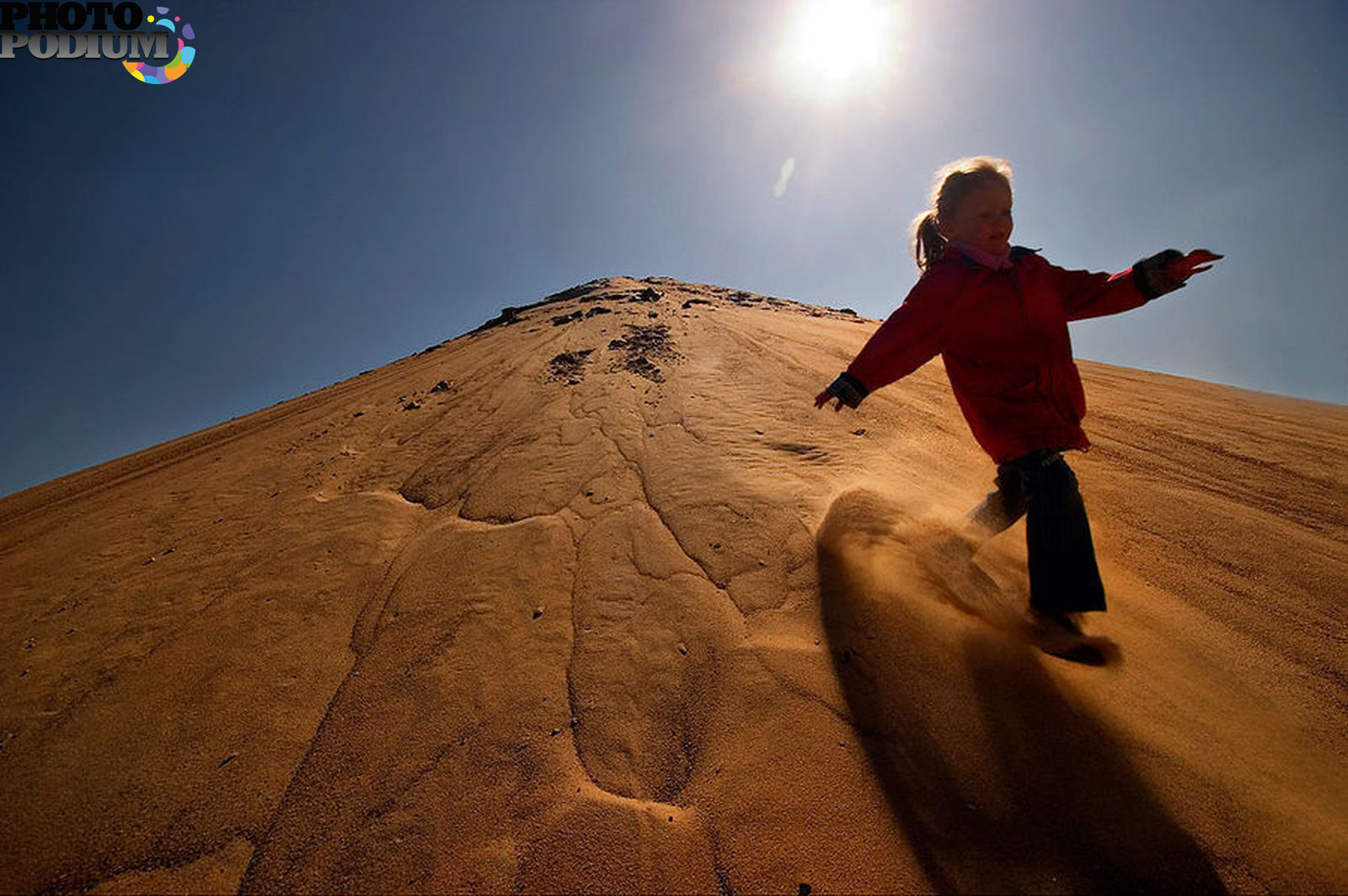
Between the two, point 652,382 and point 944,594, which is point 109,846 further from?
point 652,382

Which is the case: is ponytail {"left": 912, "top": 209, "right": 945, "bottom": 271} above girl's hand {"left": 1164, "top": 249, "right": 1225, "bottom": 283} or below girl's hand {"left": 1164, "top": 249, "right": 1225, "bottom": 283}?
above

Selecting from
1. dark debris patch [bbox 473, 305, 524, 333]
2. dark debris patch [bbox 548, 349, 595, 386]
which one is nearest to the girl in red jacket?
dark debris patch [bbox 548, 349, 595, 386]

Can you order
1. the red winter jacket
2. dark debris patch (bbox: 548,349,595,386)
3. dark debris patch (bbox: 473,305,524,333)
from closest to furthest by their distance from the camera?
1. the red winter jacket
2. dark debris patch (bbox: 548,349,595,386)
3. dark debris patch (bbox: 473,305,524,333)

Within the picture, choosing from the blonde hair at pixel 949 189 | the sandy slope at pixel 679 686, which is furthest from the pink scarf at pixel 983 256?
the sandy slope at pixel 679 686

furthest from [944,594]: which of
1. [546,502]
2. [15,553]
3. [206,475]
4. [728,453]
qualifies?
[15,553]

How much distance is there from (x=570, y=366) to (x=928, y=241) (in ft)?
12.2

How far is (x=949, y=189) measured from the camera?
1835 millimetres

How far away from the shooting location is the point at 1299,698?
1.36 meters

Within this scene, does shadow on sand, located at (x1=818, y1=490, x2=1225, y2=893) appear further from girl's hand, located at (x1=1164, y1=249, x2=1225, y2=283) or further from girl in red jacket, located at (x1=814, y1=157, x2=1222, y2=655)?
girl's hand, located at (x1=1164, y1=249, x2=1225, y2=283)

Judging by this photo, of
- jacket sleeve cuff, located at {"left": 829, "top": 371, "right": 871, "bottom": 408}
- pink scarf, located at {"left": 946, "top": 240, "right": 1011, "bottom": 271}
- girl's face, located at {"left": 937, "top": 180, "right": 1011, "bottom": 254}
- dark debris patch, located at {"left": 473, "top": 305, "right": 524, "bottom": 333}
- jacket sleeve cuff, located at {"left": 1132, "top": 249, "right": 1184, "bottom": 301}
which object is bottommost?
jacket sleeve cuff, located at {"left": 829, "top": 371, "right": 871, "bottom": 408}

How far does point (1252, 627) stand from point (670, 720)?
208cm

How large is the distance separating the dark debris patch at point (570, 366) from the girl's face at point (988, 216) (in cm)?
342

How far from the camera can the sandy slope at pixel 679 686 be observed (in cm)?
106

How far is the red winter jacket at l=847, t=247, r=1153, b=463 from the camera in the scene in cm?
172
